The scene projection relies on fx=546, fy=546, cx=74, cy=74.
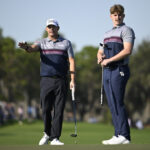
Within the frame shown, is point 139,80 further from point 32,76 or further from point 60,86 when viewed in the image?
point 60,86

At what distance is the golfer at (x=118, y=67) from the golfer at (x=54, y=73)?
Result: 1295 millimetres

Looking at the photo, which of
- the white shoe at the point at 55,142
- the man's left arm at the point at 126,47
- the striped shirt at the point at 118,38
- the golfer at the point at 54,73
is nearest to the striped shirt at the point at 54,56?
the golfer at the point at 54,73

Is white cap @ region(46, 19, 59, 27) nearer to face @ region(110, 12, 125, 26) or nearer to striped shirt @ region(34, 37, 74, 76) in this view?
striped shirt @ region(34, 37, 74, 76)

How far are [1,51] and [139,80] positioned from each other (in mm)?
17396

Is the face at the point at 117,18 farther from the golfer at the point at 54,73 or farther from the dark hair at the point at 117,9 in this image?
the golfer at the point at 54,73

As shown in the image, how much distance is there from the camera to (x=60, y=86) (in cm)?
1016

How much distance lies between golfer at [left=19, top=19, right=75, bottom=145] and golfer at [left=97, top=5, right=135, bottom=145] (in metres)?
Answer: 1.30

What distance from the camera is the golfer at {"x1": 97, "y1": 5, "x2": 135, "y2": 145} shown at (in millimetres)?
8844

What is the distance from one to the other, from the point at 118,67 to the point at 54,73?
1639 millimetres

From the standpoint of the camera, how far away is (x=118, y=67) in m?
8.93

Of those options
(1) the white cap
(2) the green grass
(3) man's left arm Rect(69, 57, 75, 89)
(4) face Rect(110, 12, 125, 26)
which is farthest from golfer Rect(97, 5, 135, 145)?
(1) the white cap

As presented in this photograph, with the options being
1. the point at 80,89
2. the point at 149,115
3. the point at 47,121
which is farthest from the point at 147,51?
the point at 47,121

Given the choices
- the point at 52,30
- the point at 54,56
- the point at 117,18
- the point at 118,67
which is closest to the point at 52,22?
the point at 52,30

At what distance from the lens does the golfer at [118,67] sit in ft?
29.0
